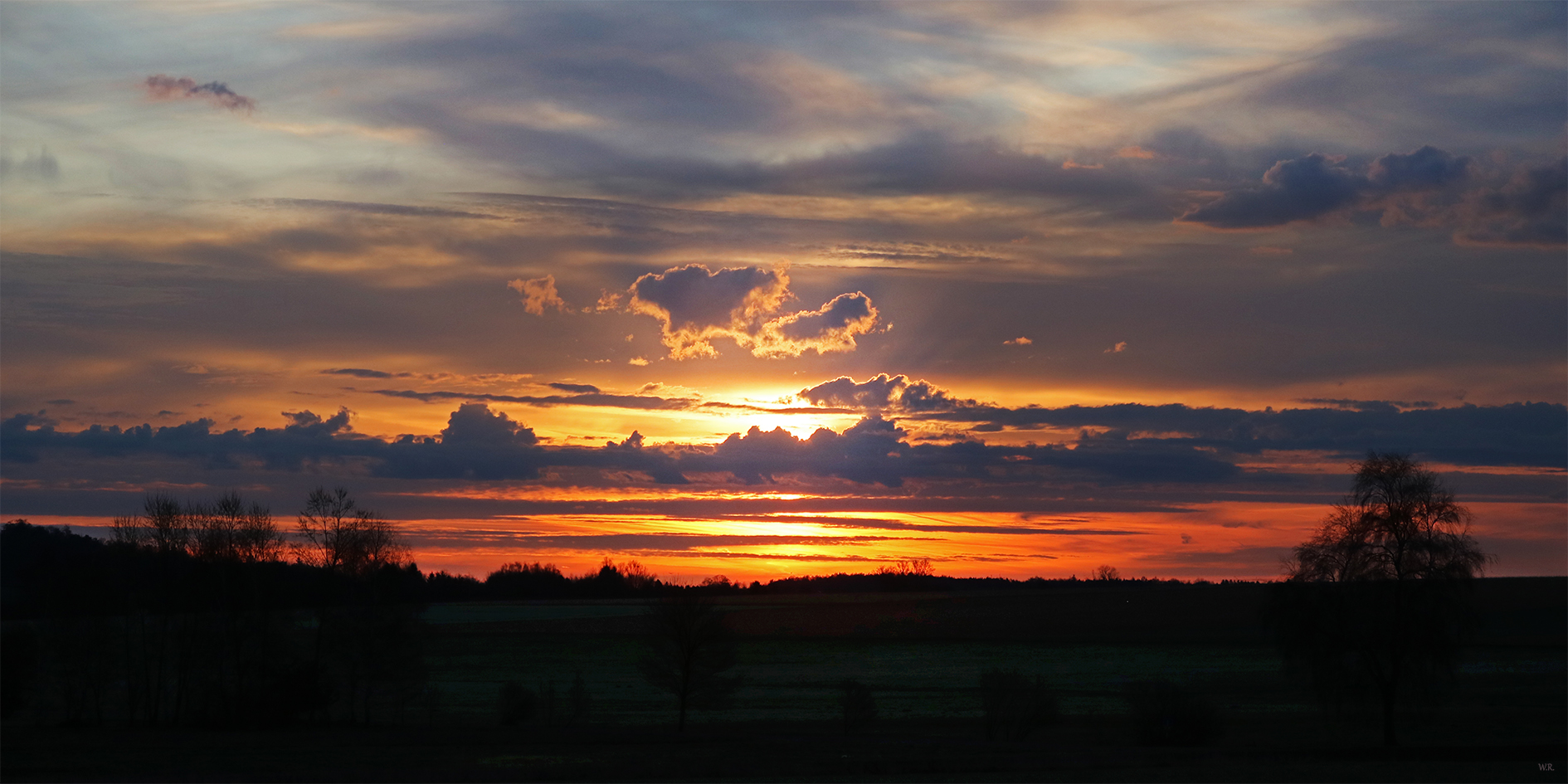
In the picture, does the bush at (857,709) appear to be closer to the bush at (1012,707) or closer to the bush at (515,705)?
the bush at (1012,707)

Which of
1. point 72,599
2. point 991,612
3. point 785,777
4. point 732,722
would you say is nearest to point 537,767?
point 785,777

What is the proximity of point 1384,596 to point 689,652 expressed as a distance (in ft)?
121

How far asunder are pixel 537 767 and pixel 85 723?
3339 cm

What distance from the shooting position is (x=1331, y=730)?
53469mm

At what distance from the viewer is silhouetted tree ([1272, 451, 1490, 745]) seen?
4831 centimetres

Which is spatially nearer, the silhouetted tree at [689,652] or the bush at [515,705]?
the bush at [515,705]

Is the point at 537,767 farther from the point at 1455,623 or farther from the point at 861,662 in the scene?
the point at 861,662

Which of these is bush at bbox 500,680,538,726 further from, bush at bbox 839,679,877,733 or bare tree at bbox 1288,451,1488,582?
bare tree at bbox 1288,451,1488,582

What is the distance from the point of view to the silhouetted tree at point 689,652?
68.9 m

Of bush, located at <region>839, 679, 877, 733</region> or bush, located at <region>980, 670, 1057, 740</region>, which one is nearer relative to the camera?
bush, located at <region>980, 670, 1057, 740</region>

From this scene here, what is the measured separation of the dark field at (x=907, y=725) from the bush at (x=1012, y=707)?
2.35ft

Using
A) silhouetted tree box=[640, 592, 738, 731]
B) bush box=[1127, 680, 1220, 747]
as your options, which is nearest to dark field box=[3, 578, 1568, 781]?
bush box=[1127, 680, 1220, 747]

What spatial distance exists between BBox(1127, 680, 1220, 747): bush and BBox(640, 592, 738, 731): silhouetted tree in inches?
943

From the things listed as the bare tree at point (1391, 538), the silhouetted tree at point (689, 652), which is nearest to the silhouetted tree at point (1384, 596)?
the bare tree at point (1391, 538)
